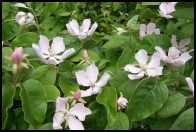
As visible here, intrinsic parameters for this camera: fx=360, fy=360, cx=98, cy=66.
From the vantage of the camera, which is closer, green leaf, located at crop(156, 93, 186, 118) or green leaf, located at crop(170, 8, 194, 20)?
green leaf, located at crop(156, 93, 186, 118)

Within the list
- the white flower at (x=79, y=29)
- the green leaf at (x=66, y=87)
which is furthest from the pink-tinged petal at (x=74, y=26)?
the green leaf at (x=66, y=87)

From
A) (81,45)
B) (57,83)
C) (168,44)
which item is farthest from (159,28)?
(57,83)

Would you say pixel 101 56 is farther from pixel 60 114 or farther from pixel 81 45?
Result: pixel 60 114

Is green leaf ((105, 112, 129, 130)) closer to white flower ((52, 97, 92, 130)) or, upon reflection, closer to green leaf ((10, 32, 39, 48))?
white flower ((52, 97, 92, 130))

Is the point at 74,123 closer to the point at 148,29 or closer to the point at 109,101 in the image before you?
the point at 109,101

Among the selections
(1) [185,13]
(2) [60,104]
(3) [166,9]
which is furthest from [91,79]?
(3) [166,9]

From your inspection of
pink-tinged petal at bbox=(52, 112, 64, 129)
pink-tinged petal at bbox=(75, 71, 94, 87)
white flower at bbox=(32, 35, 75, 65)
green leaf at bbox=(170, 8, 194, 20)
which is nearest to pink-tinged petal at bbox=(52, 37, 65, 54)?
white flower at bbox=(32, 35, 75, 65)
